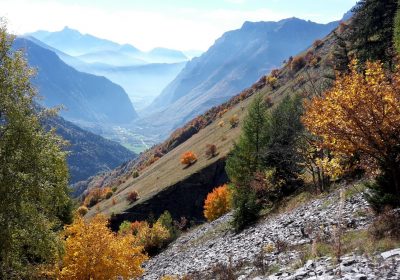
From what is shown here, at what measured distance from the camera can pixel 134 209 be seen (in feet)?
348

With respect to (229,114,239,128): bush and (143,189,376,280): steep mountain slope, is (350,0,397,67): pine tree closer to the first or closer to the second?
(143,189,376,280): steep mountain slope

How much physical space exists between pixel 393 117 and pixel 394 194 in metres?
5.24

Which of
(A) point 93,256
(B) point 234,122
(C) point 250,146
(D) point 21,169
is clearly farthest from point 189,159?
(D) point 21,169

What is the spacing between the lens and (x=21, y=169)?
23.6m

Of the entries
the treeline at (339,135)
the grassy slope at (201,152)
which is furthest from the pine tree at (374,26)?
the grassy slope at (201,152)

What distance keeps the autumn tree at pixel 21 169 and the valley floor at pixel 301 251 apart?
34.8 feet

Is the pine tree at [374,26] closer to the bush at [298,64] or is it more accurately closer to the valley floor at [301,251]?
the valley floor at [301,251]

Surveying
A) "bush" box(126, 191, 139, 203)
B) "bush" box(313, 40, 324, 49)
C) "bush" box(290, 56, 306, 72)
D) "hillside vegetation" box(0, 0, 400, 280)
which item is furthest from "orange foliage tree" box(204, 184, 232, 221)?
"bush" box(313, 40, 324, 49)

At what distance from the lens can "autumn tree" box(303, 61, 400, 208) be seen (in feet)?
60.1

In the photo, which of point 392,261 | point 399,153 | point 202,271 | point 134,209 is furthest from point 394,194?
point 134,209

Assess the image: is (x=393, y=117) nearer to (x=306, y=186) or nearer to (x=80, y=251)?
(x=80, y=251)

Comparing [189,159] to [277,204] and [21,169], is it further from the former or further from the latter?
[21,169]

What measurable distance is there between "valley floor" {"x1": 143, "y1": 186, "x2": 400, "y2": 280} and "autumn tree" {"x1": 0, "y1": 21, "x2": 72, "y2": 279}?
10621mm

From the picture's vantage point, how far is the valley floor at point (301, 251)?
1451 cm
